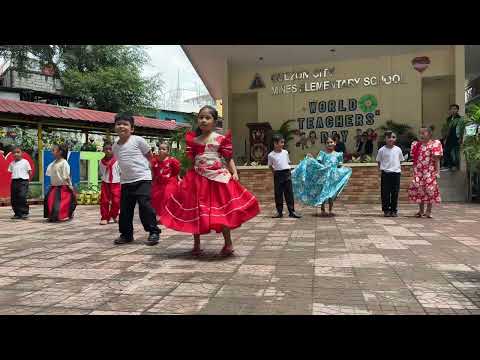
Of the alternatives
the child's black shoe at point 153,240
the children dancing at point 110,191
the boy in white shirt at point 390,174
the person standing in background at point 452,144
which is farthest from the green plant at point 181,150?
the child's black shoe at point 153,240

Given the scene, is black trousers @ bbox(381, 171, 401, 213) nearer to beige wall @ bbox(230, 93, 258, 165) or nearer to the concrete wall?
beige wall @ bbox(230, 93, 258, 165)

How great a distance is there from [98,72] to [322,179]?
26219mm

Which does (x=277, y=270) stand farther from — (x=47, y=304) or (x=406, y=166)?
(x=406, y=166)

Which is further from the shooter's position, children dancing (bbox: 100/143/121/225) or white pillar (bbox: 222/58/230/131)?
white pillar (bbox: 222/58/230/131)

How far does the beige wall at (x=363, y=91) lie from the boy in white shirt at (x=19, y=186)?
9426 millimetres

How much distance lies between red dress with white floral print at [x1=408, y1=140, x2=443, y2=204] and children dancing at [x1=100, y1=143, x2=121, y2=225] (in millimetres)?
5791

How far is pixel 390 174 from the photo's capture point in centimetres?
912

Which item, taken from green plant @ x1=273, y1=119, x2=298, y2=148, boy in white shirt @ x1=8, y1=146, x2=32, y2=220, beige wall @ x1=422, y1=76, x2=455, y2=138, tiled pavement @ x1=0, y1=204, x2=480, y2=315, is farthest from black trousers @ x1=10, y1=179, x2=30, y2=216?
beige wall @ x1=422, y1=76, x2=455, y2=138

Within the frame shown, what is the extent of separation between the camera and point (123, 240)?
5.92 meters

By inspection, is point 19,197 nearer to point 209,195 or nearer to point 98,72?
point 209,195

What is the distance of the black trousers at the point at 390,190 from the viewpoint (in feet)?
29.8

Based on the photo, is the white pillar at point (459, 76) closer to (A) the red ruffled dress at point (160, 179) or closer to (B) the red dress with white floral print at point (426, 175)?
(B) the red dress with white floral print at point (426, 175)

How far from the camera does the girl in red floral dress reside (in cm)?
870
